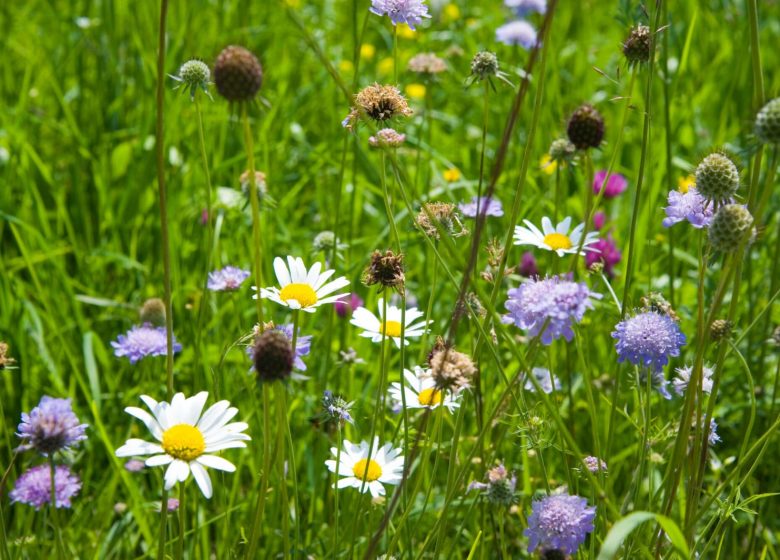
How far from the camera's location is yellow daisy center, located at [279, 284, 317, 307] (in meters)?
1.26

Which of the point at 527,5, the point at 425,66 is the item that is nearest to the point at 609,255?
the point at 425,66

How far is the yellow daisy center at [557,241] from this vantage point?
1.34m

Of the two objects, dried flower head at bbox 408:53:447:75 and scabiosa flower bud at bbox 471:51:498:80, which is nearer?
scabiosa flower bud at bbox 471:51:498:80

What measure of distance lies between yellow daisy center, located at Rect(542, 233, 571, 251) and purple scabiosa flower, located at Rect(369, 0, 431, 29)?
0.39 m

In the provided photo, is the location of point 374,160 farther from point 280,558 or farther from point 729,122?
point 280,558

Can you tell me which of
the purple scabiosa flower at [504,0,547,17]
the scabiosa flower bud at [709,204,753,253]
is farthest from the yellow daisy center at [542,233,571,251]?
the purple scabiosa flower at [504,0,547,17]

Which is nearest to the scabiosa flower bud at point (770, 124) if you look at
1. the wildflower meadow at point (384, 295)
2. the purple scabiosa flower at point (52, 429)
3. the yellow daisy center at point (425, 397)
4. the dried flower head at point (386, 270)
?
the wildflower meadow at point (384, 295)

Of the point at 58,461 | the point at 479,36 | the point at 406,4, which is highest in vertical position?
the point at 479,36

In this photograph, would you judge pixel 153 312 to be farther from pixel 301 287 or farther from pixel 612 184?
pixel 612 184

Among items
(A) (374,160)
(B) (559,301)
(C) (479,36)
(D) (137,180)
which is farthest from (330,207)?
(B) (559,301)

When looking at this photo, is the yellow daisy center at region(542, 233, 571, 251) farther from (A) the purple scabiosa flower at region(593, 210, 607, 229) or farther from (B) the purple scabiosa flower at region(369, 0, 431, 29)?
(A) the purple scabiosa flower at region(593, 210, 607, 229)

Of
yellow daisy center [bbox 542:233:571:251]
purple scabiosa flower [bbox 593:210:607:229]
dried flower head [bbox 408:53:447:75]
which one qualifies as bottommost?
yellow daisy center [bbox 542:233:571:251]

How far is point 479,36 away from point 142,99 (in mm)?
1396

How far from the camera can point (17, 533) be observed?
1.63 meters
